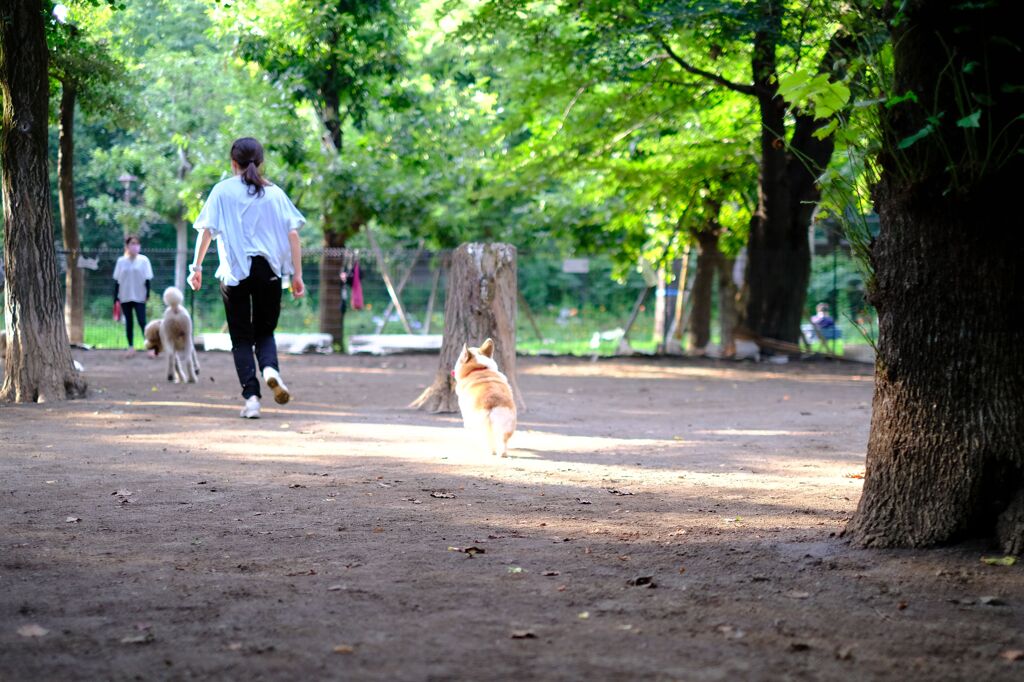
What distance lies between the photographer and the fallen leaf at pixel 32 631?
3.44 metres

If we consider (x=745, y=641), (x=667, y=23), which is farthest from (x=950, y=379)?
(x=667, y=23)

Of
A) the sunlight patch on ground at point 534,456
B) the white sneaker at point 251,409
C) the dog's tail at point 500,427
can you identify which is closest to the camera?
the sunlight patch on ground at point 534,456

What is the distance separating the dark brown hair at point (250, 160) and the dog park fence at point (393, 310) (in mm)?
14961

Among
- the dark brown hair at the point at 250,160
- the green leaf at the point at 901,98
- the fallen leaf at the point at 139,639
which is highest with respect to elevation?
the dark brown hair at the point at 250,160

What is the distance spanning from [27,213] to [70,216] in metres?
11.6

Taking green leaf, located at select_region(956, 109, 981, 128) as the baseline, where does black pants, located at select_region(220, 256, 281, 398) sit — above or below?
below

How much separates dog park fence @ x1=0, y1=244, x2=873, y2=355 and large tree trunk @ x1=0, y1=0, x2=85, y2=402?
518 inches

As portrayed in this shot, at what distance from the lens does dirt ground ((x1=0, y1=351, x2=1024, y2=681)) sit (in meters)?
3.26

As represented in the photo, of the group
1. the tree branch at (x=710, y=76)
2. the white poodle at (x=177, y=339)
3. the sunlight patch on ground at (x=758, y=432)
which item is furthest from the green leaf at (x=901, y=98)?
the tree branch at (x=710, y=76)

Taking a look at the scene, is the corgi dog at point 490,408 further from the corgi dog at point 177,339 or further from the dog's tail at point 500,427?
the corgi dog at point 177,339

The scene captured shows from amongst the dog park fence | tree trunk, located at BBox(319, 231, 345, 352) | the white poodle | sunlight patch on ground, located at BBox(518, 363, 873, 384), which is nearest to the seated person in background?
the dog park fence

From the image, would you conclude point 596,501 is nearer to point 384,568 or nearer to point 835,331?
point 384,568

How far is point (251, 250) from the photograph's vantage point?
360 inches

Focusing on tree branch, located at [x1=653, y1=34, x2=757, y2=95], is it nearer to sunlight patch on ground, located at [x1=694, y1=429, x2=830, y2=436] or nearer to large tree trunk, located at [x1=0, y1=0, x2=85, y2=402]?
sunlight patch on ground, located at [x1=694, y1=429, x2=830, y2=436]
